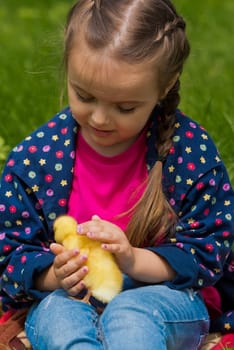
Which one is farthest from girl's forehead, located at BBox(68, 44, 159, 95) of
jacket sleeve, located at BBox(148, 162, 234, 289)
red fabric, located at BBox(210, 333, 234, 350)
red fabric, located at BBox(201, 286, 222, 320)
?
red fabric, located at BBox(210, 333, 234, 350)

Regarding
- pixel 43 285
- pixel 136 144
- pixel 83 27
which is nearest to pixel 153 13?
pixel 83 27

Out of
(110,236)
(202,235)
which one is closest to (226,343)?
(202,235)

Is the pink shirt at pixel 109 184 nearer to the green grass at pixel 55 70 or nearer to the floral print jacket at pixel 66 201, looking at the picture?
the floral print jacket at pixel 66 201

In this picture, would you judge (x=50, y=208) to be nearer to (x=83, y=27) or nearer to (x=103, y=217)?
(x=103, y=217)

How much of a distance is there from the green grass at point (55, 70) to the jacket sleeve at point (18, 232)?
0.39 m

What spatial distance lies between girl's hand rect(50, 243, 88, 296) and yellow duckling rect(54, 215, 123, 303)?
0.07 feet

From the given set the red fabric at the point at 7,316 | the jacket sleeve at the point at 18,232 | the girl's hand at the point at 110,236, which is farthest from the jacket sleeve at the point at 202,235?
the red fabric at the point at 7,316

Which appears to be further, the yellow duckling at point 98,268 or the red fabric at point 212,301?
the red fabric at point 212,301

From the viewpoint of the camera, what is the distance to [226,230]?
3289mm

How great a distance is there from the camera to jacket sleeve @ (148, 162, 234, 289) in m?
3.21

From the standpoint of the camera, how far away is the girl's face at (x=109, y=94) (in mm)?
3041

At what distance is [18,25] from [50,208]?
4145 millimetres

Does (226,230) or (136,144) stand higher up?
(136,144)

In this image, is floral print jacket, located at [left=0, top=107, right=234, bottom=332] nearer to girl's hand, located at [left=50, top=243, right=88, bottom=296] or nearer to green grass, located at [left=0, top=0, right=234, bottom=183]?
girl's hand, located at [left=50, top=243, right=88, bottom=296]
